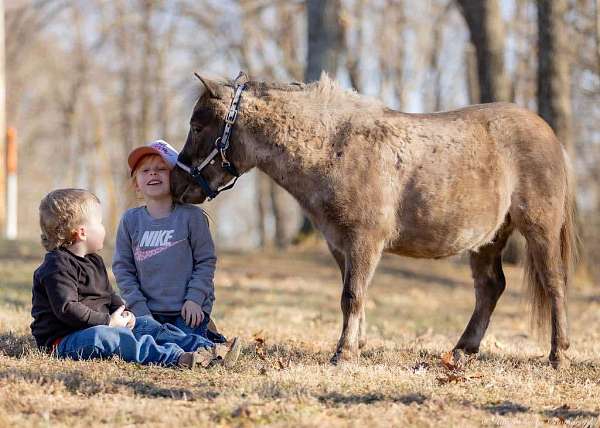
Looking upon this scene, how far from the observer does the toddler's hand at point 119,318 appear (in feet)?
19.1

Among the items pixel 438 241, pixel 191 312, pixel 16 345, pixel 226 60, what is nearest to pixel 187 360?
pixel 191 312

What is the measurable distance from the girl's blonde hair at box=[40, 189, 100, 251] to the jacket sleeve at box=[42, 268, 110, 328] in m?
0.25

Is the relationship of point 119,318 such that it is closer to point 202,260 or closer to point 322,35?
point 202,260

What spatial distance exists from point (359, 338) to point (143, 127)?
23504 mm

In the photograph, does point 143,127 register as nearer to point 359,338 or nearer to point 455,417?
point 359,338

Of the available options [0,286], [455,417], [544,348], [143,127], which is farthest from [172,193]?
[143,127]

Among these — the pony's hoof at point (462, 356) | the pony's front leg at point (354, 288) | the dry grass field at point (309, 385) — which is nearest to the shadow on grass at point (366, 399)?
the dry grass field at point (309, 385)

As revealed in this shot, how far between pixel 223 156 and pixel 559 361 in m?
3.06

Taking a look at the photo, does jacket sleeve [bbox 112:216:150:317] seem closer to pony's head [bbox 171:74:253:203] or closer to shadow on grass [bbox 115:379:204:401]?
pony's head [bbox 171:74:253:203]

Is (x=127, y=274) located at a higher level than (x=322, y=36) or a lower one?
Answer: lower

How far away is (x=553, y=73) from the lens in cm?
1423

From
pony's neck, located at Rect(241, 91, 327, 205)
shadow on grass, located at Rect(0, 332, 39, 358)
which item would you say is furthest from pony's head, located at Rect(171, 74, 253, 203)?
shadow on grass, located at Rect(0, 332, 39, 358)

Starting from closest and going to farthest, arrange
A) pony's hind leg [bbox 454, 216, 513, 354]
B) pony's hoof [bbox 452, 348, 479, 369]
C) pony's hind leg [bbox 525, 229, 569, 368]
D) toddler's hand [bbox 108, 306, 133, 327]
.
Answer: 1. toddler's hand [bbox 108, 306, 133, 327]
2. pony's hoof [bbox 452, 348, 479, 369]
3. pony's hind leg [bbox 525, 229, 569, 368]
4. pony's hind leg [bbox 454, 216, 513, 354]

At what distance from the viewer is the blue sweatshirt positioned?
6379 mm
